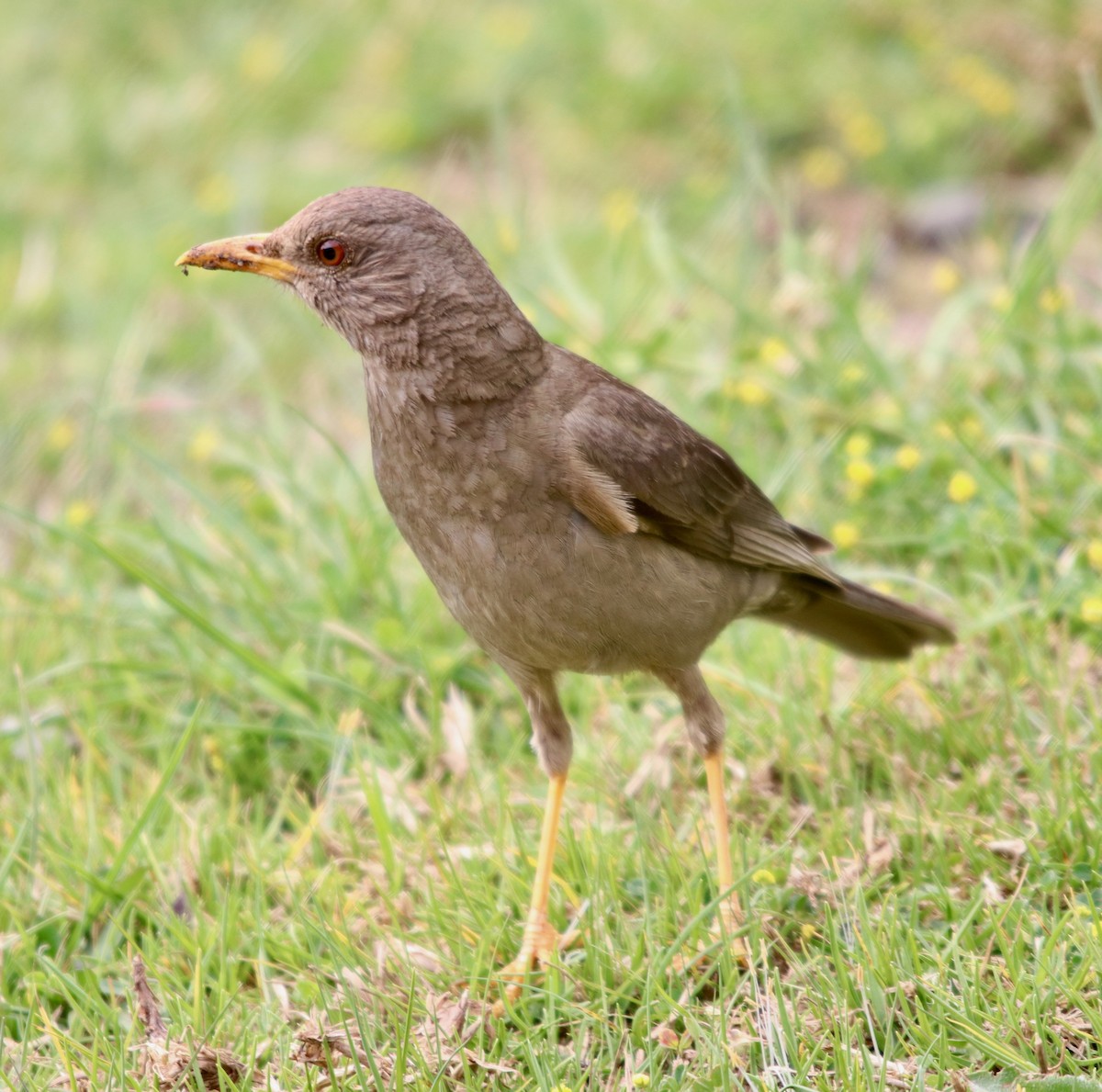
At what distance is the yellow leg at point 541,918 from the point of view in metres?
3.98

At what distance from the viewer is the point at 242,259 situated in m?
4.26

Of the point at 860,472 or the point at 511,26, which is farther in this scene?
the point at 511,26

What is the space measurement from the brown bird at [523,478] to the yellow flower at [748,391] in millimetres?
1723

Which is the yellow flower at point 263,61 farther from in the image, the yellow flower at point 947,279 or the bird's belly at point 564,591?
the bird's belly at point 564,591

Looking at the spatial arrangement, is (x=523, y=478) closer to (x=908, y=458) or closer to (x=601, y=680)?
(x=601, y=680)

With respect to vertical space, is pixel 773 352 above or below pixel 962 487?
above

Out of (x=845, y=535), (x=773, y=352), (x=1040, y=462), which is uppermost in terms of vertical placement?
(x=773, y=352)

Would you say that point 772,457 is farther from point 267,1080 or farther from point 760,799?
point 267,1080

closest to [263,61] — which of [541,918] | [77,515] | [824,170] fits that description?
Answer: [824,170]

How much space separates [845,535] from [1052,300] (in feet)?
4.40

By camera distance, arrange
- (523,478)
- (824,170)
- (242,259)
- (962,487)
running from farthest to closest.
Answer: (824,170) → (962,487) → (242,259) → (523,478)

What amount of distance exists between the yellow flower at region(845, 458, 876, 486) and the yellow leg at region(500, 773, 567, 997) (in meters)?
1.85

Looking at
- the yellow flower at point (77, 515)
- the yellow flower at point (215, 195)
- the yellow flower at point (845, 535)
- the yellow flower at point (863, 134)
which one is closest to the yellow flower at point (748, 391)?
the yellow flower at point (845, 535)

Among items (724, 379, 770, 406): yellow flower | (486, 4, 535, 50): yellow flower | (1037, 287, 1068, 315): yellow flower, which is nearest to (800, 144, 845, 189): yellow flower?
(486, 4, 535, 50): yellow flower
